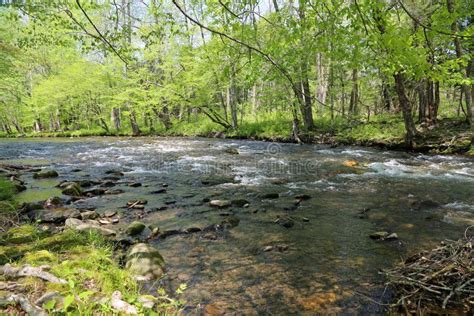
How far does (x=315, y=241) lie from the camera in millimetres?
5285

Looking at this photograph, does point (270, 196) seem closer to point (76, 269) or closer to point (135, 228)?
point (135, 228)

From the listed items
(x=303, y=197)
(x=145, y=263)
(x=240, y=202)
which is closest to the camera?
(x=145, y=263)

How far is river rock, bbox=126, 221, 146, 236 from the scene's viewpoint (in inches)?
213

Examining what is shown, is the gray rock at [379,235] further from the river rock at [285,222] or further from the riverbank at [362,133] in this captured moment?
the riverbank at [362,133]

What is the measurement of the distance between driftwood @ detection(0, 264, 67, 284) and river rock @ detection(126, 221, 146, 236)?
7.31 ft

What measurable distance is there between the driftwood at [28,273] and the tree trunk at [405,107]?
45.0ft

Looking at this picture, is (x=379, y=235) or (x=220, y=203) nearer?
(x=379, y=235)

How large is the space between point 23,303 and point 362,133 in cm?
1774

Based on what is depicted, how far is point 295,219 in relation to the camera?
20.7 feet

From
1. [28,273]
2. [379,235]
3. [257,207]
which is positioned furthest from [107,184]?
[379,235]

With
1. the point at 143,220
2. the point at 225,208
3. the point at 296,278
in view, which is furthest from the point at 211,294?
the point at 225,208

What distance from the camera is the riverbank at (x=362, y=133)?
13.8m

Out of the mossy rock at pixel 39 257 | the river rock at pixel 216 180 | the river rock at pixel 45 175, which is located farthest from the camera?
the river rock at pixel 45 175

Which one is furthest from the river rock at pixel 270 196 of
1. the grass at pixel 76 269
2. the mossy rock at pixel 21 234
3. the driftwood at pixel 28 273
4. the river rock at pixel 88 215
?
the driftwood at pixel 28 273
